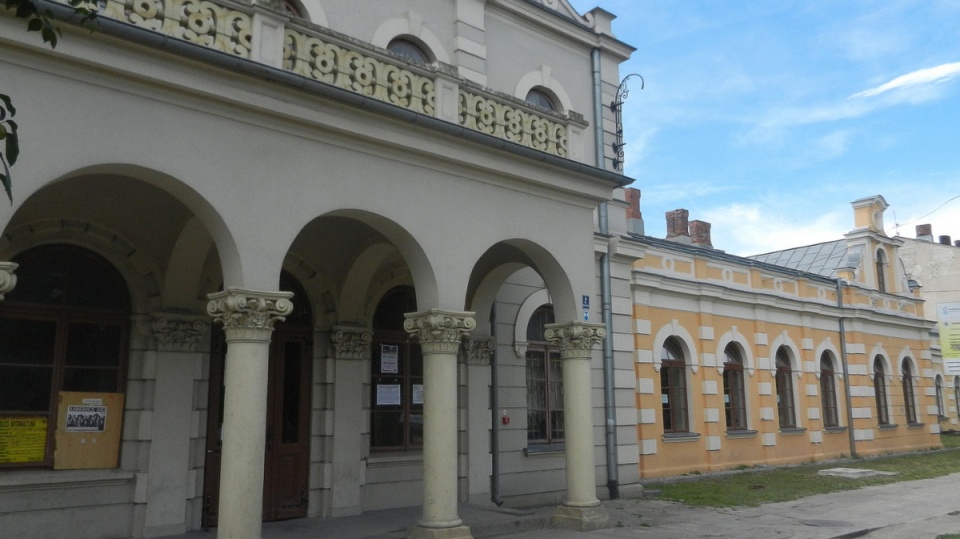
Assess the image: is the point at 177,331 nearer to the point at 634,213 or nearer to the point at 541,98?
the point at 541,98

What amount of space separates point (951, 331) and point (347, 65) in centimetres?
1794

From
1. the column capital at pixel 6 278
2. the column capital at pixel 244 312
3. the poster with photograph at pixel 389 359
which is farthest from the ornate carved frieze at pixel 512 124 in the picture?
the column capital at pixel 6 278

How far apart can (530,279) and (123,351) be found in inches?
269

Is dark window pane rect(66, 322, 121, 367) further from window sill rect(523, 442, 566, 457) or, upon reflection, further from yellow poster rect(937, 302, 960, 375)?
yellow poster rect(937, 302, 960, 375)

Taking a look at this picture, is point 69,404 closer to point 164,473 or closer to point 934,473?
point 164,473

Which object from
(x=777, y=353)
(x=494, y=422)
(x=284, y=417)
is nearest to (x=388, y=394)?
(x=284, y=417)

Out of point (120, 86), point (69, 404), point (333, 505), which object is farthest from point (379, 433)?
point (120, 86)

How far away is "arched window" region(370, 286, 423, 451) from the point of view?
11.6 m

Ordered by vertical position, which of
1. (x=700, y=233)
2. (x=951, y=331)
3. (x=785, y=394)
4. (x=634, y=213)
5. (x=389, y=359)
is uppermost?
(x=700, y=233)

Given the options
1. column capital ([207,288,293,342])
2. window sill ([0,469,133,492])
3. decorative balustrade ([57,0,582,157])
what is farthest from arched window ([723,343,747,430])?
window sill ([0,469,133,492])

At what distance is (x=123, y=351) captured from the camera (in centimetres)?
930

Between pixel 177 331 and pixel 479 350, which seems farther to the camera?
pixel 479 350

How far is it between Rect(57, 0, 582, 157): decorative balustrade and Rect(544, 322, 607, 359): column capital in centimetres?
237

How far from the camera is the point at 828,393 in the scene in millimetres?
22953
